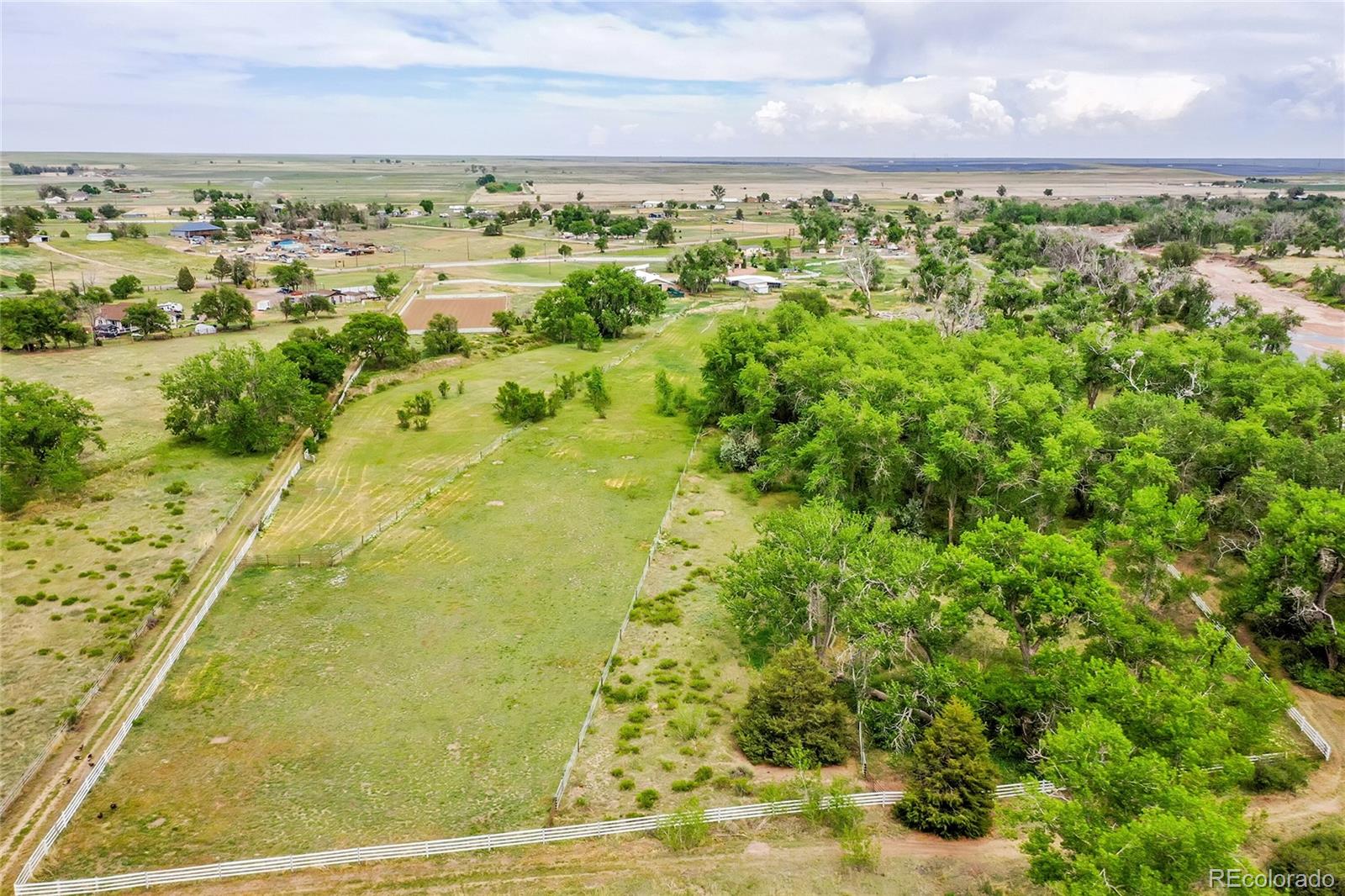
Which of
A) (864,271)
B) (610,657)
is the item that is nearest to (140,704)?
(610,657)

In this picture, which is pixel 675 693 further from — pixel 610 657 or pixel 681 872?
pixel 681 872

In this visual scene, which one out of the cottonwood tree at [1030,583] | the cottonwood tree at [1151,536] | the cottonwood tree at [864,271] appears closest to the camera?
the cottonwood tree at [1030,583]

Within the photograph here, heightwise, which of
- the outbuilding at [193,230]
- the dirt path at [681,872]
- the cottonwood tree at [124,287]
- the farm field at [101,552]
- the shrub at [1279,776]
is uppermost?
the outbuilding at [193,230]

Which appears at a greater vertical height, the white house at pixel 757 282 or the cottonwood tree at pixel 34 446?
the white house at pixel 757 282

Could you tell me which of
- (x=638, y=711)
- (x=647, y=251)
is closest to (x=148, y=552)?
(x=638, y=711)

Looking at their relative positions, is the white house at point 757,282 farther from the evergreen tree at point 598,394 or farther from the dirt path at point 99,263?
the dirt path at point 99,263

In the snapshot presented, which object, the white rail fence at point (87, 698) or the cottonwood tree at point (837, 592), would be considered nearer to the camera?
the white rail fence at point (87, 698)

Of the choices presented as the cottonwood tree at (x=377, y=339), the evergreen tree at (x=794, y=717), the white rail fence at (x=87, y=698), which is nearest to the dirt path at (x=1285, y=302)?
the evergreen tree at (x=794, y=717)
